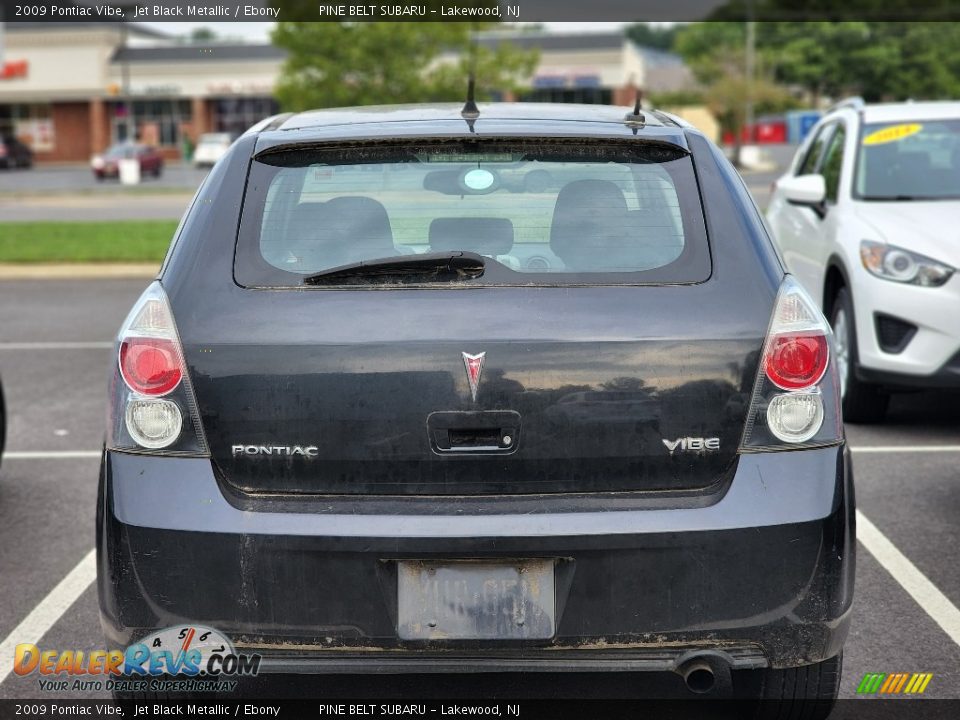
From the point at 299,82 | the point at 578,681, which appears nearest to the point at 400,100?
the point at 299,82

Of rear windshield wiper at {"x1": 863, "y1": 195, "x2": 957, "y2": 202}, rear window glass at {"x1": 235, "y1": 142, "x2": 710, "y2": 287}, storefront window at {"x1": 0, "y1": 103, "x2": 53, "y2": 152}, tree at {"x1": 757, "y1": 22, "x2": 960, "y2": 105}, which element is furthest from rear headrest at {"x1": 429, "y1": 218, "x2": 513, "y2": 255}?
tree at {"x1": 757, "y1": 22, "x2": 960, "y2": 105}

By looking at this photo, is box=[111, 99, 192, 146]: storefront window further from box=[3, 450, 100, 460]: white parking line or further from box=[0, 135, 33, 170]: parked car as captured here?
box=[3, 450, 100, 460]: white parking line

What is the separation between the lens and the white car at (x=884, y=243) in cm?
672

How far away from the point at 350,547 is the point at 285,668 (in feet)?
1.11

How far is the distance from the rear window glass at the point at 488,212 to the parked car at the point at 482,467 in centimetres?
3

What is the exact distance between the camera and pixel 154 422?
10.1 feet

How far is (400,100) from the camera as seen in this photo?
37.9 m

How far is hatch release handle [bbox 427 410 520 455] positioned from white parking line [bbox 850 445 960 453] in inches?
166

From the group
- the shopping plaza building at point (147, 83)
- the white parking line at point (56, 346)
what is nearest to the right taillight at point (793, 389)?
the white parking line at point (56, 346)

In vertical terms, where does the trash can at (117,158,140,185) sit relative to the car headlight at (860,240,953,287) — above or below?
below

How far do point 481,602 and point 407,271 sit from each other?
798mm

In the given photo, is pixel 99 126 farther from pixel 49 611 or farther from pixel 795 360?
pixel 795 360

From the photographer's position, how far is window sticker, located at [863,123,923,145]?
8.16m

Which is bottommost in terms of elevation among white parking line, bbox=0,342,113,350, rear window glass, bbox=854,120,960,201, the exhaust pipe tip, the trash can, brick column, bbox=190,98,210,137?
brick column, bbox=190,98,210,137
